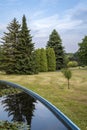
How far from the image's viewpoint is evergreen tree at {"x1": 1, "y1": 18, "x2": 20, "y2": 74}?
4319cm

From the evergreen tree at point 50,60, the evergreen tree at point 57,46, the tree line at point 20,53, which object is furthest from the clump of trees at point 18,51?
the evergreen tree at point 57,46

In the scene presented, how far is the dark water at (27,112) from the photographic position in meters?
3.63

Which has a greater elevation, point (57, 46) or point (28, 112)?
point (57, 46)

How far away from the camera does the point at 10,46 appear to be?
44688 mm

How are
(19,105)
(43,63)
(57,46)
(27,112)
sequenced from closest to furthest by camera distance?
1. (27,112)
2. (19,105)
3. (43,63)
4. (57,46)

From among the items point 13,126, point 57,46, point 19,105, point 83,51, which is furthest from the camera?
point 83,51

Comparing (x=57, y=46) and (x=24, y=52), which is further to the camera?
(x=57, y=46)

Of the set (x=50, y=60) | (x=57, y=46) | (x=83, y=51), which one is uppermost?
(x=57, y=46)

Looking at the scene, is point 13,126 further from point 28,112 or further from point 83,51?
point 83,51

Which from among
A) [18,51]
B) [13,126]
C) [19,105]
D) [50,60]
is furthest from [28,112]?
[50,60]

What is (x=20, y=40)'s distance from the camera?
A: 4428 centimetres

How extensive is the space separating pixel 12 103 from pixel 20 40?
3999cm

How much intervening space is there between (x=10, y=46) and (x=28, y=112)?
40963 mm

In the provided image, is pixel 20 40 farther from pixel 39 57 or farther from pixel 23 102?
pixel 23 102
